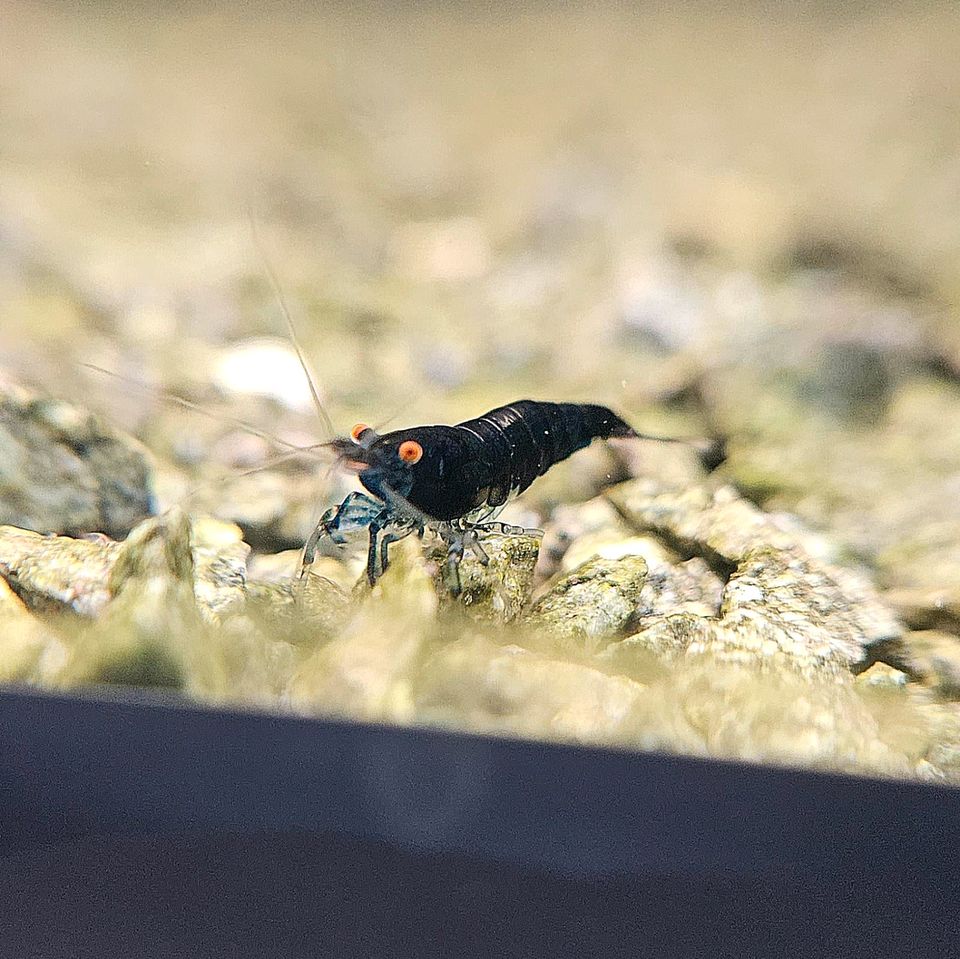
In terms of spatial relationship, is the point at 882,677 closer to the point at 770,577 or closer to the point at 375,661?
the point at 770,577

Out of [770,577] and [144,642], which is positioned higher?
[770,577]

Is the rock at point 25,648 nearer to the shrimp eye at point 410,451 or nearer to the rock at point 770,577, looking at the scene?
the shrimp eye at point 410,451

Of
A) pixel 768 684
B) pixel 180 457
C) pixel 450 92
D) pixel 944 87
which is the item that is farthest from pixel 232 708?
pixel 944 87

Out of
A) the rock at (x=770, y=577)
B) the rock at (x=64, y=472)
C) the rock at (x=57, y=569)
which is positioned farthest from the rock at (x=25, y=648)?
the rock at (x=770, y=577)

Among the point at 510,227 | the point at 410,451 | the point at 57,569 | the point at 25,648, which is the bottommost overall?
the point at 25,648

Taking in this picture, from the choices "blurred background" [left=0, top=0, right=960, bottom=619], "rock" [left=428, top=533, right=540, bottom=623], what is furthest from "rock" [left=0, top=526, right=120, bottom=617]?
"rock" [left=428, top=533, right=540, bottom=623]

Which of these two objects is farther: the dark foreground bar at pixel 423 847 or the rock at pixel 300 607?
the rock at pixel 300 607

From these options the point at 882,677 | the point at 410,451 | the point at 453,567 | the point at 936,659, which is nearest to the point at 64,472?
the point at 410,451
